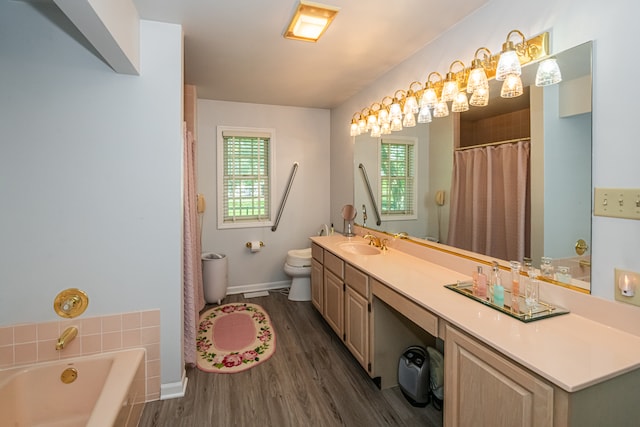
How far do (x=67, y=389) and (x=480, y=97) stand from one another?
114 inches

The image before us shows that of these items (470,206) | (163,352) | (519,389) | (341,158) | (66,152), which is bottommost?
(163,352)

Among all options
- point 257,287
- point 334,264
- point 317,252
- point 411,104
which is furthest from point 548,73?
point 257,287

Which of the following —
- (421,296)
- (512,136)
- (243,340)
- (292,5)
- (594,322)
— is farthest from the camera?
(243,340)

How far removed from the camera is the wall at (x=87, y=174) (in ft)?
5.91

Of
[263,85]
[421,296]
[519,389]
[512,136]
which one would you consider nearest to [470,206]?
[512,136]

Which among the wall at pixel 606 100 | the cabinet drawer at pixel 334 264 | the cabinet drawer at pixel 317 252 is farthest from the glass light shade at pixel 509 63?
the cabinet drawer at pixel 317 252

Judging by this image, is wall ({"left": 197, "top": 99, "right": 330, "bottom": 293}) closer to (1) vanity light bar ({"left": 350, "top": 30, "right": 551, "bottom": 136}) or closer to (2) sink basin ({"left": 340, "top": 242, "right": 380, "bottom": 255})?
(2) sink basin ({"left": 340, "top": 242, "right": 380, "bottom": 255})

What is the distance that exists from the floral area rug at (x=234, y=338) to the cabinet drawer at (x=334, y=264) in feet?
2.69

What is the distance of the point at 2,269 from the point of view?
181 cm

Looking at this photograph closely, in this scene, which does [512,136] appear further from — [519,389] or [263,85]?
[263,85]

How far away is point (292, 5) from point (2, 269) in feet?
7.54

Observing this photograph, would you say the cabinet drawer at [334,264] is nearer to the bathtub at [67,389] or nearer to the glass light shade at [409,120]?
the glass light shade at [409,120]

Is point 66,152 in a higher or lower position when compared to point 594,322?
higher

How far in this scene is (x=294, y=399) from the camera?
79.4 inches
